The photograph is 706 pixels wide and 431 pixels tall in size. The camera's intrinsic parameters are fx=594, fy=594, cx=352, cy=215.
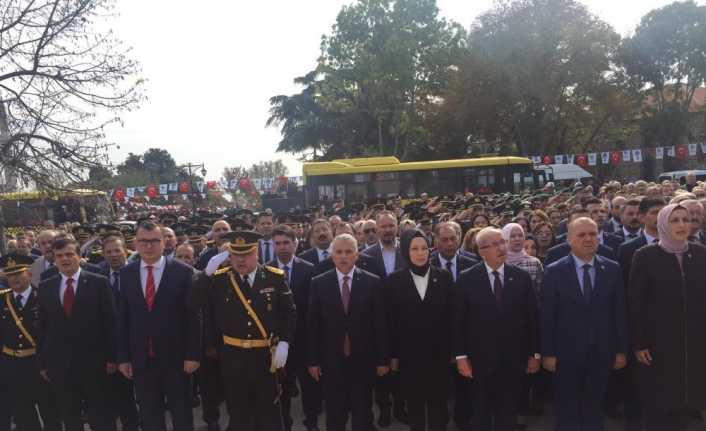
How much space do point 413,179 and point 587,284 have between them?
18871mm

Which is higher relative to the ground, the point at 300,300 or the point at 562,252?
the point at 562,252

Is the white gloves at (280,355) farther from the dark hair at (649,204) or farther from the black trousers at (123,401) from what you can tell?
the dark hair at (649,204)

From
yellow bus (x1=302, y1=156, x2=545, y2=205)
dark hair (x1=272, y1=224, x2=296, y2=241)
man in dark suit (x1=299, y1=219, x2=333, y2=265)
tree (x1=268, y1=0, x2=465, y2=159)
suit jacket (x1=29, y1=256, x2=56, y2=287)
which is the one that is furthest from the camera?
tree (x1=268, y1=0, x2=465, y2=159)

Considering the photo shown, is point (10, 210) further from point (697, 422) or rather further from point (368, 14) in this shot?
point (368, 14)

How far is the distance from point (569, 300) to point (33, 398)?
510 centimetres

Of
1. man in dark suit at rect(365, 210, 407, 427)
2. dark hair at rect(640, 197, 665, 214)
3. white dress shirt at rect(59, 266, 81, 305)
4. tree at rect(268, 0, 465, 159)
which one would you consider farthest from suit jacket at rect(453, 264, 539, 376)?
tree at rect(268, 0, 465, 159)

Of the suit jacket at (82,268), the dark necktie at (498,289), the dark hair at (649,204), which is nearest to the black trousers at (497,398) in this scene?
the dark necktie at (498,289)

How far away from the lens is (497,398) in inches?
200

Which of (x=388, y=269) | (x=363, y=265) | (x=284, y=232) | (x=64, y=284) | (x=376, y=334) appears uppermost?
(x=284, y=232)

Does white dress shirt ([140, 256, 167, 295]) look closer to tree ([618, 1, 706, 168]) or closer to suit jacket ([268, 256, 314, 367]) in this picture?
suit jacket ([268, 256, 314, 367])

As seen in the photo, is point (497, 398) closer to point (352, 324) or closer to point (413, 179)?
point (352, 324)

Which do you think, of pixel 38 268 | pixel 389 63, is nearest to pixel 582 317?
pixel 38 268

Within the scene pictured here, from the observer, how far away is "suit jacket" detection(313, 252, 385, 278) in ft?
20.7

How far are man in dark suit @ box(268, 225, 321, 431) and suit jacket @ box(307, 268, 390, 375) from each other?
68 cm
